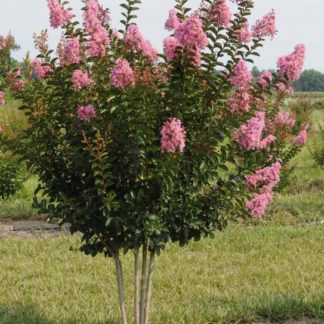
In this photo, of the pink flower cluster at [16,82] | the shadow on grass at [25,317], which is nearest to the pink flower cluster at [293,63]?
the pink flower cluster at [16,82]

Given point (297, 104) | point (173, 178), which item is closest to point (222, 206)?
point (173, 178)

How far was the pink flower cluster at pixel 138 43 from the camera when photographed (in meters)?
3.89

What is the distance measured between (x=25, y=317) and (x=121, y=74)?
8.78ft

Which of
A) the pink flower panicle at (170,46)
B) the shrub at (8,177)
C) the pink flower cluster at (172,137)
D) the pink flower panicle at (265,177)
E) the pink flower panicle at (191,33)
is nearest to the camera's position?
the pink flower cluster at (172,137)

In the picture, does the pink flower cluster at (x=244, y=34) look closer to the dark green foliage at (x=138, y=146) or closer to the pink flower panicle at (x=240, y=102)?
the dark green foliage at (x=138, y=146)

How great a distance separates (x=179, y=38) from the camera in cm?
356

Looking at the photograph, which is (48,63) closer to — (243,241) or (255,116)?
(255,116)

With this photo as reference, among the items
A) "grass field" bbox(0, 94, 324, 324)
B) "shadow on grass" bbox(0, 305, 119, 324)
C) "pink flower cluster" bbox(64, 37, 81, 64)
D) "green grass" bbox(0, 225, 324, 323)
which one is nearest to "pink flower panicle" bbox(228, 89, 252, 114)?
"pink flower cluster" bbox(64, 37, 81, 64)

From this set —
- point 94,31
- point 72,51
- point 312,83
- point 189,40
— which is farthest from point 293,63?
point 312,83

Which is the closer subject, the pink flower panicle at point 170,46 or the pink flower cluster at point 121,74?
the pink flower cluster at point 121,74

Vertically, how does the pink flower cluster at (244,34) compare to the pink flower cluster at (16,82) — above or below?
above

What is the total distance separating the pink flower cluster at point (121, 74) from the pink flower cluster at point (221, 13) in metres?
0.68

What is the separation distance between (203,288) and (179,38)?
317 centimetres

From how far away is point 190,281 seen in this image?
250 inches
